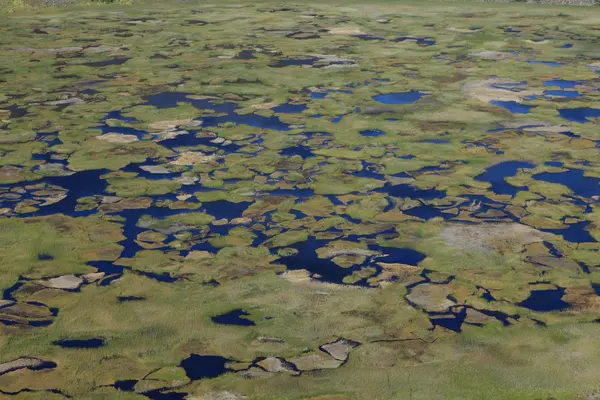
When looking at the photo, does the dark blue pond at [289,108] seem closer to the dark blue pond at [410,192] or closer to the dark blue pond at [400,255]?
the dark blue pond at [410,192]

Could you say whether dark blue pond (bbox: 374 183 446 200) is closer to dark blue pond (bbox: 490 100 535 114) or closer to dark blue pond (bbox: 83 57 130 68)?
dark blue pond (bbox: 490 100 535 114)

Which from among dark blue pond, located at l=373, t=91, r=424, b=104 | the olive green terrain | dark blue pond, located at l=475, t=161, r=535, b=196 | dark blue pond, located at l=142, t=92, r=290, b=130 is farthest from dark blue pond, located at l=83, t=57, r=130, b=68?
dark blue pond, located at l=475, t=161, r=535, b=196

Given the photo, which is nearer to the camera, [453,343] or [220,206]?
[453,343]

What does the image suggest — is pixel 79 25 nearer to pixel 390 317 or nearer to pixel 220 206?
pixel 220 206

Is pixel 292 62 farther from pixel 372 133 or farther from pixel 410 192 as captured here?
pixel 410 192

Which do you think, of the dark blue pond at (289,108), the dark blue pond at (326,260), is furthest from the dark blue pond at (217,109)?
the dark blue pond at (326,260)

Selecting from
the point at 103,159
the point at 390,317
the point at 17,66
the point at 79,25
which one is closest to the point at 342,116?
the point at 103,159

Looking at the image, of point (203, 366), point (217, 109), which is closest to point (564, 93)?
point (217, 109)
